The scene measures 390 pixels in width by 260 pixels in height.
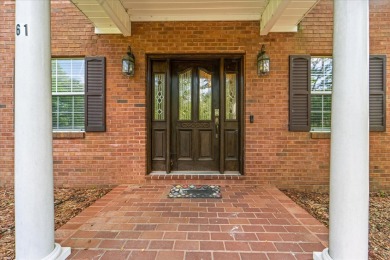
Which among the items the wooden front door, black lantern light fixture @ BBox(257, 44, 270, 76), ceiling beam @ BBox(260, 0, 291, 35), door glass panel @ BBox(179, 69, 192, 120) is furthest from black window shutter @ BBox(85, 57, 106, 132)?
ceiling beam @ BBox(260, 0, 291, 35)

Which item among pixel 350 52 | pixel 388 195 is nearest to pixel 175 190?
pixel 350 52

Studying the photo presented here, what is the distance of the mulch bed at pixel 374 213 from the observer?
228 cm

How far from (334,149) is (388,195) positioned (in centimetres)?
326

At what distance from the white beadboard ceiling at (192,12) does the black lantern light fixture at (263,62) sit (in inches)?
15.3

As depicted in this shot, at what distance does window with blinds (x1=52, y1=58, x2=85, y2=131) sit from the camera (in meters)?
4.31

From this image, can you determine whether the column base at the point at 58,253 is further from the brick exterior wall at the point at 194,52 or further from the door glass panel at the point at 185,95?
the door glass panel at the point at 185,95

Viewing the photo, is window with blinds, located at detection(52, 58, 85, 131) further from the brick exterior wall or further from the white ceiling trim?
the white ceiling trim

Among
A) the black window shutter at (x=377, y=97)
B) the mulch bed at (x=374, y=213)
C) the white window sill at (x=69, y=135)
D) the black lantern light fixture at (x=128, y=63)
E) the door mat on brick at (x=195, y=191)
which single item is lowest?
the mulch bed at (x=374, y=213)

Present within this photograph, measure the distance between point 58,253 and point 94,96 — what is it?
9.28 feet

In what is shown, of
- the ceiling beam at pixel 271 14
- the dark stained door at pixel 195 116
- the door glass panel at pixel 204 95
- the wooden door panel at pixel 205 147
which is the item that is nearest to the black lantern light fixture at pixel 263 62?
the ceiling beam at pixel 271 14

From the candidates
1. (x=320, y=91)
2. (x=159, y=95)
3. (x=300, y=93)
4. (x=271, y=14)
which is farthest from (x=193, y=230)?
(x=320, y=91)

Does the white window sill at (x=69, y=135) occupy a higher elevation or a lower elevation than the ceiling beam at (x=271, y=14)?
lower

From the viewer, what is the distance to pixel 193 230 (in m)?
2.50

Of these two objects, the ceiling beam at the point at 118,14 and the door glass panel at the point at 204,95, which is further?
the door glass panel at the point at 204,95
